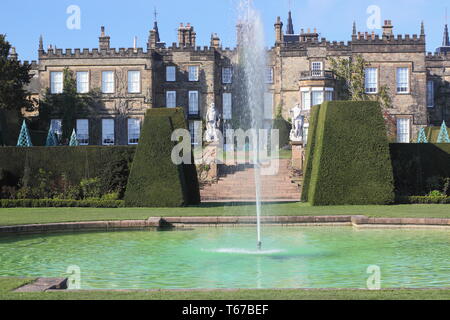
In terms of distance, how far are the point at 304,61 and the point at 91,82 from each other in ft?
45.1

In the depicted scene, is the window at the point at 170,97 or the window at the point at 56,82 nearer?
the window at the point at 56,82

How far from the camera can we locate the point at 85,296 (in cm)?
688

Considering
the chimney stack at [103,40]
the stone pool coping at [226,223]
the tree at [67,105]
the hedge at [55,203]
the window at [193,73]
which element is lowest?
the stone pool coping at [226,223]

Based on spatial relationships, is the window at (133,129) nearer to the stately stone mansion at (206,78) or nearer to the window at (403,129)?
the stately stone mansion at (206,78)

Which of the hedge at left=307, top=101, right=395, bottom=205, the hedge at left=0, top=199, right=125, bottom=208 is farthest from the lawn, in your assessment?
the hedge at left=0, top=199, right=125, bottom=208

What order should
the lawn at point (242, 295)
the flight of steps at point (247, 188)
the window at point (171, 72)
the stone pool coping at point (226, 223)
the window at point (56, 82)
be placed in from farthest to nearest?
1. the window at point (171, 72)
2. the window at point (56, 82)
3. the flight of steps at point (247, 188)
4. the stone pool coping at point (226, 223)
5. the lawn at point (242, 295)

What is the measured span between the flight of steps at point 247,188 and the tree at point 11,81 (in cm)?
1460

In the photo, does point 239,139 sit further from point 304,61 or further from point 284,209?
point 284,209

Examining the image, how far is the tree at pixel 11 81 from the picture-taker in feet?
118

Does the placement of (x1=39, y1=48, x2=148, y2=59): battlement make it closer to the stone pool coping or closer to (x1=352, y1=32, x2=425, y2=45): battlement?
(x1=352, y1=32, x2=425, y2=45): battlement

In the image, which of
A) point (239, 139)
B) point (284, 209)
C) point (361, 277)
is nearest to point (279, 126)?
point (239, 139)

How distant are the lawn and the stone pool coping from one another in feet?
23.6

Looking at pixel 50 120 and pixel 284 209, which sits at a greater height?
pixel 50 120

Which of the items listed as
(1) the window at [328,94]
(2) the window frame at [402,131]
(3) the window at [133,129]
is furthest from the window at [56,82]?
(2) the window frame at [402,131]
